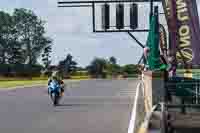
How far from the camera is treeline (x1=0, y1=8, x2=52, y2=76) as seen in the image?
458ft

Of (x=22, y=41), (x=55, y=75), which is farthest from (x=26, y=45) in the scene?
(x=55, y=75)

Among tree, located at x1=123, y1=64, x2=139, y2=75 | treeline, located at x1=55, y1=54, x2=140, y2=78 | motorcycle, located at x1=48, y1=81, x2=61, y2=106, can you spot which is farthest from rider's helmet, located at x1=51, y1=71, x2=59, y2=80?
tree, located at x1=123, y1=64, x2=139, y2=75

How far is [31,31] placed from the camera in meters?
144

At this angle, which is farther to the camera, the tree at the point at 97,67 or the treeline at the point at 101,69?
the tree at the point at 97,67

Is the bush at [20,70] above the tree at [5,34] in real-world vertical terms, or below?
below

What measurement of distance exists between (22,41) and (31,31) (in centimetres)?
317

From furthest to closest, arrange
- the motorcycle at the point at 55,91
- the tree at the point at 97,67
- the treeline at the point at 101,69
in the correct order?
the tree at the point at 97,67, the treeline at the point at 101,69, the motorcycle at the point at 55,91

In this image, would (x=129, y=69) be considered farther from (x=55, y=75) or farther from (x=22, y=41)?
(x=55, y=75)

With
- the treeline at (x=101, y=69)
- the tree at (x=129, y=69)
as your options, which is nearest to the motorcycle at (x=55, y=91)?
the treeline at (x=101, y=69)

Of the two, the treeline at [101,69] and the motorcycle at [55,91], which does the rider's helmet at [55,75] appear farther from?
the treeline at [101,69]

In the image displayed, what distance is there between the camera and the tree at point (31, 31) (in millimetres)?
142750

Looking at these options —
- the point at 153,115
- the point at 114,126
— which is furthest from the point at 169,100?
the point at 153,115

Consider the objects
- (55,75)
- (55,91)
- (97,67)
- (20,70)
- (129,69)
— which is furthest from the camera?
(97,67)

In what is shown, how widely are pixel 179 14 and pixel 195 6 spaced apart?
860 mm
